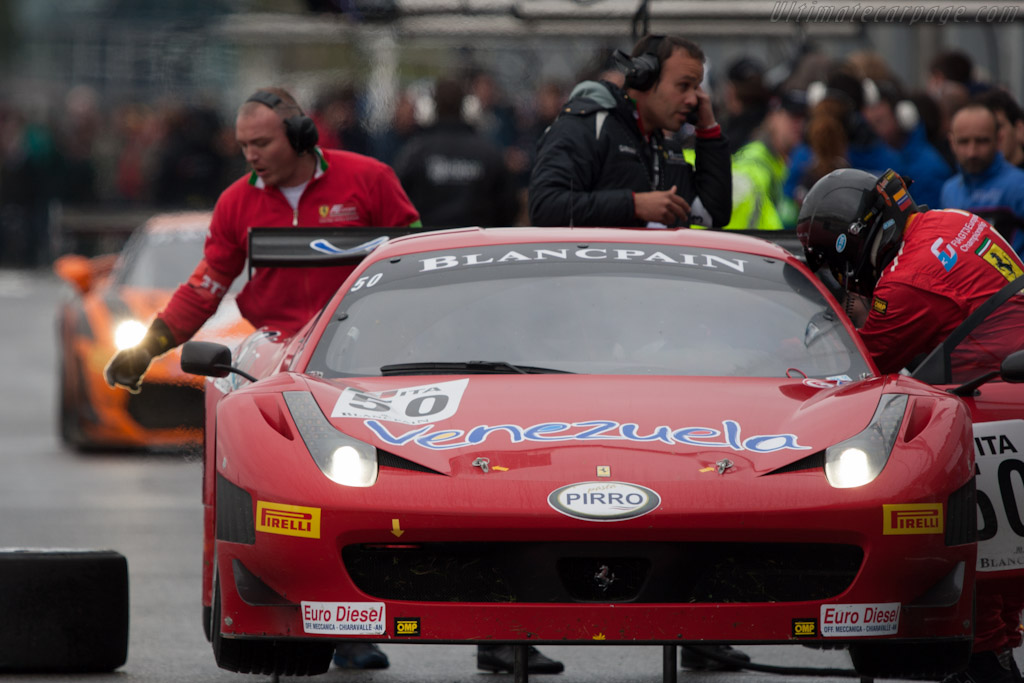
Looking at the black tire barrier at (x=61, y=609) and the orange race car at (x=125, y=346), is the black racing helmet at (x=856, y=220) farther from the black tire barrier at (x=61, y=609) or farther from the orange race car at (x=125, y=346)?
the orange race car at (x=125, y=346)

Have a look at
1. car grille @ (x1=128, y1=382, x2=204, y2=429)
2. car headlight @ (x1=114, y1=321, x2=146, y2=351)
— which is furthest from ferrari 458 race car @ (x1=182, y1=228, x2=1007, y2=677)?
car headlight @ (x1=114, y1=321, x2=146, y2=351)

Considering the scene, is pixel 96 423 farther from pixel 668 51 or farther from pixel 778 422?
pixel 778 422

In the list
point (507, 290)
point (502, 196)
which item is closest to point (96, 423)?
point (502, 196)

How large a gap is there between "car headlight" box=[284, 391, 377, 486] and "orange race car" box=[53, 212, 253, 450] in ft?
23.9

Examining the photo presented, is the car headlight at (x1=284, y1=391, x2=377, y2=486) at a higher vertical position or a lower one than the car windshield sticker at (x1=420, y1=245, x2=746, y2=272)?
lower

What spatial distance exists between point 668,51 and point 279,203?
1608 millimetres

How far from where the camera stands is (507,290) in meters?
6.03

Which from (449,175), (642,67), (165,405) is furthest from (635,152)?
(165,405)

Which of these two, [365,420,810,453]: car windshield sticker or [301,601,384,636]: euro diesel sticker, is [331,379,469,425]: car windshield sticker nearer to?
[365,420,810,453]: car windshield sticker

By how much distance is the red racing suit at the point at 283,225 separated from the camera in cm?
764

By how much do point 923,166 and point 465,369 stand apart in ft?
23.1

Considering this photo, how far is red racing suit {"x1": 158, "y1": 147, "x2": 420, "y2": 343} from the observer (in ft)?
25.1

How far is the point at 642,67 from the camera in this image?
7664mm

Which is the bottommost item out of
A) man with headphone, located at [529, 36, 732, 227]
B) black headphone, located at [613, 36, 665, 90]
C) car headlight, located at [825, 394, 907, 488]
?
car headlight, located at [825, 394, 907, 488]
